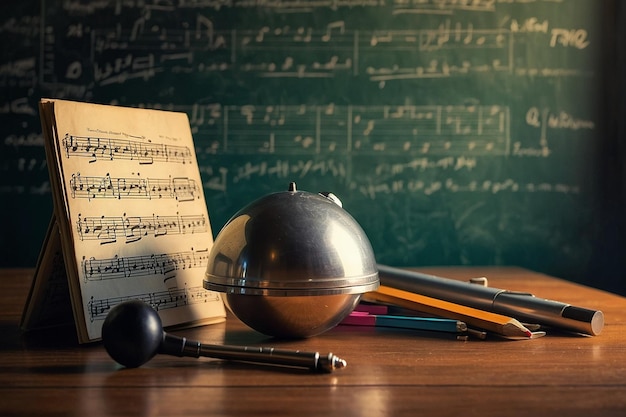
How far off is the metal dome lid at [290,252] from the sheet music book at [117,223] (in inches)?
6.4

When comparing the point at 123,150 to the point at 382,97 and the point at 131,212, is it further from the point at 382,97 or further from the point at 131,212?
the point at 382,97

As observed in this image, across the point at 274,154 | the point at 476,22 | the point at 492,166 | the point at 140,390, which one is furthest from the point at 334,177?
the point at 140,390

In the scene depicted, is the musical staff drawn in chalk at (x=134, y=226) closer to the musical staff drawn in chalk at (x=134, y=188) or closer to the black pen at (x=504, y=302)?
the musical staff drawn in chalk at (x=134, y=188)

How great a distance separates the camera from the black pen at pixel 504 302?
1104 millimetres

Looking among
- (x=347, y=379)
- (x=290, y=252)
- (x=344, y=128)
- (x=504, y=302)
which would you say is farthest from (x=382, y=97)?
(x=347, y=379)

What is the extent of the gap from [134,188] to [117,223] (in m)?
0.07

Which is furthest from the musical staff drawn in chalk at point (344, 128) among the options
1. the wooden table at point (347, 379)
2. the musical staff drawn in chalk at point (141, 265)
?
the wooden table at point (347, 379)

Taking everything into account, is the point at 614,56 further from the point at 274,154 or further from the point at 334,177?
the point at 274,154

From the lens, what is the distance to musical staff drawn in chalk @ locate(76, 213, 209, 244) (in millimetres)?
1080

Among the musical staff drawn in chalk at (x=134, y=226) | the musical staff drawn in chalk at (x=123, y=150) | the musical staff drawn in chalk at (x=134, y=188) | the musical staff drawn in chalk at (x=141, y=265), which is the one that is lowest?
the musical staff drawn in chalk at (x=141, y=265)

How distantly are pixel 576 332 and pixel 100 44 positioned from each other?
223cm

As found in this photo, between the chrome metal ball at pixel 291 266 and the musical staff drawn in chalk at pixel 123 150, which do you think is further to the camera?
the musical staff drawn in chalk at pixel 123 150

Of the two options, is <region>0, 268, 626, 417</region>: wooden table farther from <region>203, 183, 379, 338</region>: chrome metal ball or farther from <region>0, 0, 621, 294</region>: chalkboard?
<region>0, 0, 621, 294</region>: chalkboard

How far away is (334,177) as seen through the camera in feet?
9.31
